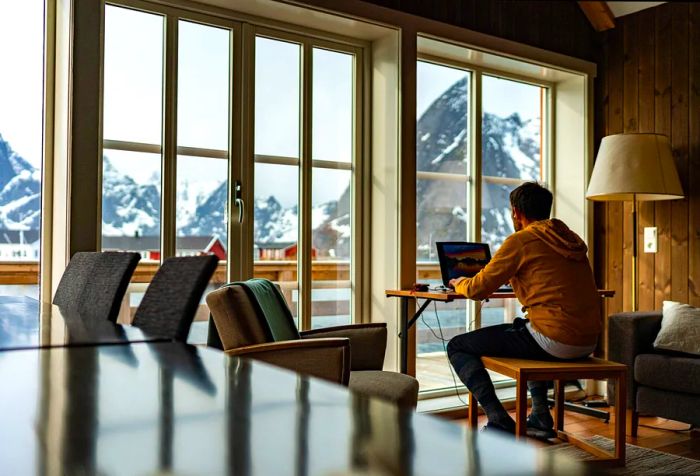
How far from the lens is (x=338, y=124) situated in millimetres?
4078

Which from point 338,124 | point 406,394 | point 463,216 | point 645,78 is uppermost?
point 645,78

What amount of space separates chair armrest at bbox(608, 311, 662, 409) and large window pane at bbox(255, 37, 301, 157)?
205cm

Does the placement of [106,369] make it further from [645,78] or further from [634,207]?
[645,78]

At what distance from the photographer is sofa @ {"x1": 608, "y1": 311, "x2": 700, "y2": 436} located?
11.5 ft

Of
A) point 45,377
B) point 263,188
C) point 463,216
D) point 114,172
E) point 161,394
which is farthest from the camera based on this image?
point 463,216

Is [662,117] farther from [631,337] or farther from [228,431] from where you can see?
[228,431]

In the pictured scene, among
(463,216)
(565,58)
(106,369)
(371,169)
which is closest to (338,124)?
(371,169)

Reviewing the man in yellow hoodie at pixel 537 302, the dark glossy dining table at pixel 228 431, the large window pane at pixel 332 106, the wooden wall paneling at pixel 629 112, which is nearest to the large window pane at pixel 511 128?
the wooden wall paneling at pixel 629 112

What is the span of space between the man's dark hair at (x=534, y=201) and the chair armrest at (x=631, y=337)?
3.35ft

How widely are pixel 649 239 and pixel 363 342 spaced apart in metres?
2.37

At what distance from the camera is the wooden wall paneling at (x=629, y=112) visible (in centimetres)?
473

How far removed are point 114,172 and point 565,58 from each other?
3.14m

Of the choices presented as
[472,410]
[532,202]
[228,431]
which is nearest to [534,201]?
[532,202]

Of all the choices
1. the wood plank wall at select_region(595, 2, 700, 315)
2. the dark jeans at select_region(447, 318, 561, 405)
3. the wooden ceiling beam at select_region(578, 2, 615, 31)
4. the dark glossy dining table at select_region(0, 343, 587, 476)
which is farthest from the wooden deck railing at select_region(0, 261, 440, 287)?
the dark glossy dining table at select_region(0, 343, 587, 476)
